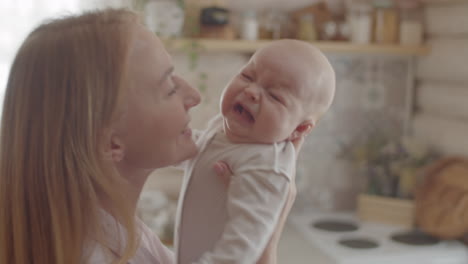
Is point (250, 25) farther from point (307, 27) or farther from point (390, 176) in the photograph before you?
point (390, 176)

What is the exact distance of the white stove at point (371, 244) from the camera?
2295 mm

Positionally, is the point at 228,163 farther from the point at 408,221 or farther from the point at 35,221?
the point at 408,221

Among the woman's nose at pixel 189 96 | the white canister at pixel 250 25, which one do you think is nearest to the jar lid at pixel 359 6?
the white canister at pixel 250 25

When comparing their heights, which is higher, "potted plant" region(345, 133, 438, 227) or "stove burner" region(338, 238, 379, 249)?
"potted plant" region(345, 133, 438, 227)

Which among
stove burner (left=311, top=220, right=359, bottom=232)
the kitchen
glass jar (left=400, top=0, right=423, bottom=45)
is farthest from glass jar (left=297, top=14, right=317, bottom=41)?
stove burner (left=311, top=220, right=359, bottom=232)

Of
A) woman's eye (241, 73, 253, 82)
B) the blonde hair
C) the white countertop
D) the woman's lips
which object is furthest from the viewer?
the white countertop

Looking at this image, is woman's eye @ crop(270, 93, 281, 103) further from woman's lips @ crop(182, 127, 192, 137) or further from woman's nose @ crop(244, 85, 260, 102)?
woman's lips @ crop(182, 127, 192, 137)

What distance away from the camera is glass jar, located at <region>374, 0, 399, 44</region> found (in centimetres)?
271

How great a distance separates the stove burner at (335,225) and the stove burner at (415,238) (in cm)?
21

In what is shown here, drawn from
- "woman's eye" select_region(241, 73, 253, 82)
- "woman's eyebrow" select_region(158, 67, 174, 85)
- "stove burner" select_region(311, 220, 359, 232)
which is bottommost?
"stove burner" select_region(311, 220, 359, 232)

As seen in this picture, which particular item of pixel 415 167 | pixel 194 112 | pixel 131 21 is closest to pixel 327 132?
pixel 415 167

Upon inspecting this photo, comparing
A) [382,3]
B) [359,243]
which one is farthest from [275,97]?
[382,3]

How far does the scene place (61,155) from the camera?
3.07ft

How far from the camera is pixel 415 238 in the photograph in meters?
2.52
